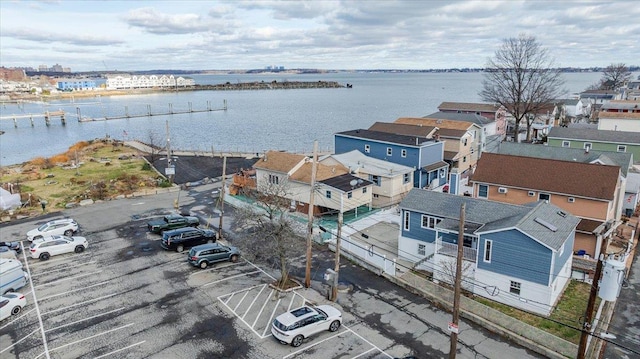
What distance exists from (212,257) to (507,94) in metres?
61.1

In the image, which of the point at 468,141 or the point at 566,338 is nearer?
the point at 566,338

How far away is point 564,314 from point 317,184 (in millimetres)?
21184

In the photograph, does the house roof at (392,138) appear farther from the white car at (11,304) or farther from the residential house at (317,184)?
the white car at (11,304)

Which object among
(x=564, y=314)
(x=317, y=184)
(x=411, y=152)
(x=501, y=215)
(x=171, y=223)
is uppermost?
(x=411, y=152)

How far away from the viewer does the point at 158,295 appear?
85.0 feet

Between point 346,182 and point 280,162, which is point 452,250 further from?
point 280,162

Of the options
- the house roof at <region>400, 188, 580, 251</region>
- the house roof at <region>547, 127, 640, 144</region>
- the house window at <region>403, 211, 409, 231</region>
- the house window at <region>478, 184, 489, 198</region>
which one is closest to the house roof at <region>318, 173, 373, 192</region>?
the house roof at <region>400, 188, 580, 251</region>

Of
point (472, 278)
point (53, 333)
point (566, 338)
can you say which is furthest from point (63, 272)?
point (566, 338)

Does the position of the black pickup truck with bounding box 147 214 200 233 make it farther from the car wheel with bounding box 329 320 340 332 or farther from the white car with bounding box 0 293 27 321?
the car wheel with bounding box 329 320 340 332

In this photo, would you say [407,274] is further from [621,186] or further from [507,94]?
[507,94]

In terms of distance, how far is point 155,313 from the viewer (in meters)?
24.0

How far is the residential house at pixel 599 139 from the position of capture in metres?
52.1

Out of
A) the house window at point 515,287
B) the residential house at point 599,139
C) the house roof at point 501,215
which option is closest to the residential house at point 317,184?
the house roof at point 501,215

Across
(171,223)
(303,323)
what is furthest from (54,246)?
(303,323)
